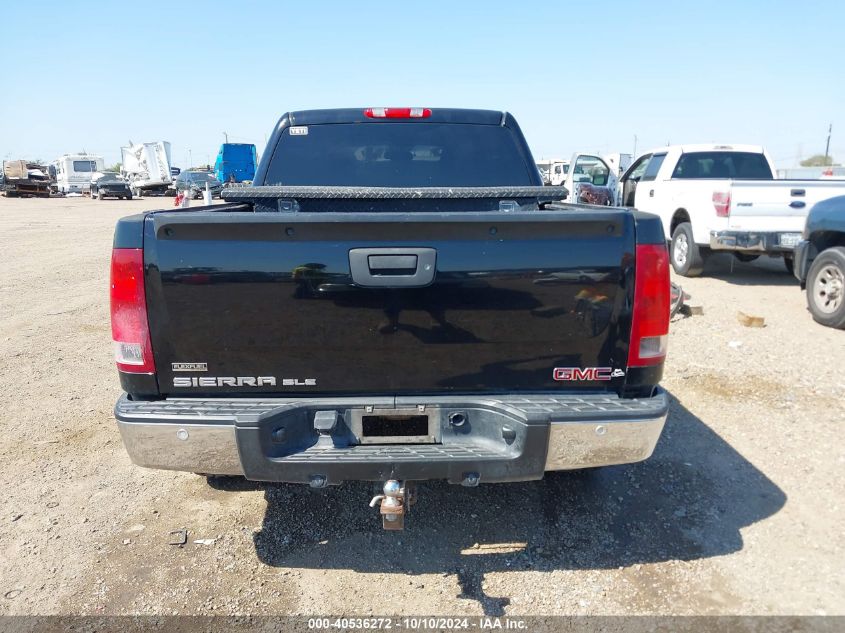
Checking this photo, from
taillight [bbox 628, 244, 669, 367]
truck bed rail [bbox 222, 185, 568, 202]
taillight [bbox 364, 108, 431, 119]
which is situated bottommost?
taillight [bbox 628, 244, 669, 367]

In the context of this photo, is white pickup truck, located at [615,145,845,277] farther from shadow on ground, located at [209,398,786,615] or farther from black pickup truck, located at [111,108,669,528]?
black pickup truck, located at [111,108,669,528]

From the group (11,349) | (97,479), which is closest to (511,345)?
(97,479)

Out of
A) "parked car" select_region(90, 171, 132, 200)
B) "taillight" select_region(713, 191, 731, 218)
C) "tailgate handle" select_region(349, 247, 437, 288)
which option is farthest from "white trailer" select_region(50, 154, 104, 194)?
"tailgate handle" select_region(349, 247, 437, 288)

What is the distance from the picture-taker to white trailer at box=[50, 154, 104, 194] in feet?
162

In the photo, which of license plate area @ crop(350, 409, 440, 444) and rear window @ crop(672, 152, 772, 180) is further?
rear window @ crop(672, 152, 772, 180)

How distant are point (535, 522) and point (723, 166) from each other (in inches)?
367

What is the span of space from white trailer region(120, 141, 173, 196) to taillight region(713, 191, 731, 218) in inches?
1538

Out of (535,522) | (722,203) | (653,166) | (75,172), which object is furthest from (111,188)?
(535,522)

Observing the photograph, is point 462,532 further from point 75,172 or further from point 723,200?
point 75,172

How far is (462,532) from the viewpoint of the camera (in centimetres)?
317

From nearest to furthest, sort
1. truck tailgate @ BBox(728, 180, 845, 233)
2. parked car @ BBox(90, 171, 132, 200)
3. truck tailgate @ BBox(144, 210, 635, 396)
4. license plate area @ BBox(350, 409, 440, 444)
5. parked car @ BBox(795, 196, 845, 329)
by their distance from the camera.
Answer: truck tailgate @ BBox(144, 210, 635, 396)
license plate area @ BBox(350, 409, 440, 444)
parked car @ BBox(795, 196, 845, 329)
truck tailgate @ BBox(728, 180, 845, 233)
parked car @ BBox(90, 171, 132, 200)

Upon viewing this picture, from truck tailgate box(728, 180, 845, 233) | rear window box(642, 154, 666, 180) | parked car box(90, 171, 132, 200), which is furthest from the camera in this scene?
parked car box(90, 171, 132, 200)

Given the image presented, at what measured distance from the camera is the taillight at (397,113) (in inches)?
164

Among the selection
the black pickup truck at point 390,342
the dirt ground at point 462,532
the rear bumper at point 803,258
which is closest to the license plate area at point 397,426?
the black pickup truck at point 390,342
